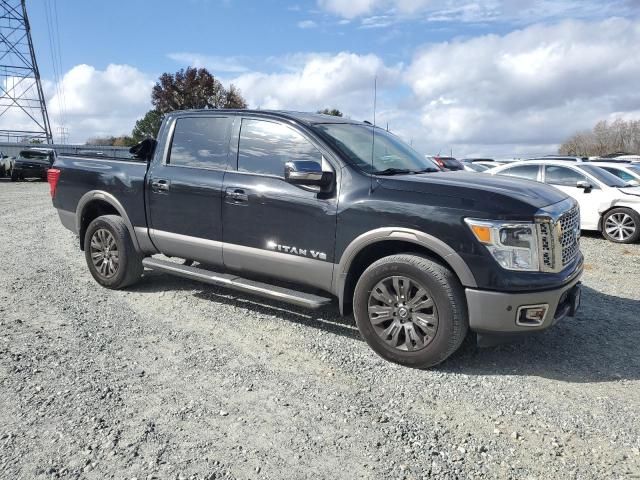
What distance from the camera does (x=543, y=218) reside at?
12.3ft

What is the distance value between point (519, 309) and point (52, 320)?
13.7ft

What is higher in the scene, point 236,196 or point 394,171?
point 394,171

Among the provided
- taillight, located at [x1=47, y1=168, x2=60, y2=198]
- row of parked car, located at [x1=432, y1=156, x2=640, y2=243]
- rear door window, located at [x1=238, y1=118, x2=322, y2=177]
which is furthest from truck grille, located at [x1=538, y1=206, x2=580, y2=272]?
row of parked car, located at [x1=432, y1=156, x2=640, y2=243]

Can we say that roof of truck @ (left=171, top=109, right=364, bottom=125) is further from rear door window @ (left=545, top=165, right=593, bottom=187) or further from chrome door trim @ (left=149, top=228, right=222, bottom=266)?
rear door window @ (left=545, top=165, right=593, bottom=187)

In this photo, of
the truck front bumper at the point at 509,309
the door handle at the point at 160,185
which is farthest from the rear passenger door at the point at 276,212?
the truck front bumper at the point at 509,309

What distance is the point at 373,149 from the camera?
481 centimetres

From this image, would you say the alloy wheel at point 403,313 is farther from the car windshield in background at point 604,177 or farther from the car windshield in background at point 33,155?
the car windshield in background at point 33,155

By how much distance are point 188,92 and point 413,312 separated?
5400cm

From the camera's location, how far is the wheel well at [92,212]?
20.4 ft

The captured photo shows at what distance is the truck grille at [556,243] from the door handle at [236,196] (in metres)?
2.47

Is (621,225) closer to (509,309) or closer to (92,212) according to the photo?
(509,309)

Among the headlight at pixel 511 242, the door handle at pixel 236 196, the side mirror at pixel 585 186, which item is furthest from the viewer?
the side mirror at pixel 585 186

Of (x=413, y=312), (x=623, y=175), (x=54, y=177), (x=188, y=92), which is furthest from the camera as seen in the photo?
(x=188, y=92)

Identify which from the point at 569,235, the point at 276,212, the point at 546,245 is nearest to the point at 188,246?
the point at 276,212
